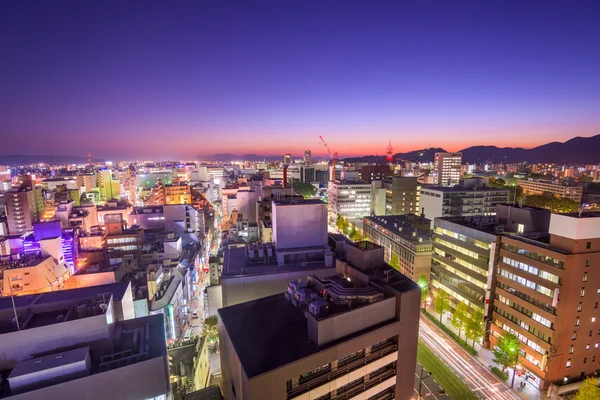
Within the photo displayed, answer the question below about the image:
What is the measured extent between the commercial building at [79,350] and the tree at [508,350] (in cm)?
3742

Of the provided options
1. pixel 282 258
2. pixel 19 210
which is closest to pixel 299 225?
pixel 282 258

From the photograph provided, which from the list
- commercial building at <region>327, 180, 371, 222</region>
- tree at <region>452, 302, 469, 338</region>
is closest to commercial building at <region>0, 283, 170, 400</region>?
tree at <region>452, 302, 469, 338</region>

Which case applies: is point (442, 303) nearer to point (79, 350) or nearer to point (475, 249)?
point (475, 249)

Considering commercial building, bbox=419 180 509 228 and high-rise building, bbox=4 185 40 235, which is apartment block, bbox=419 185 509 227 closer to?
commercial building, bbox=419 180 509 228

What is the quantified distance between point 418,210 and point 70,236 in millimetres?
98617

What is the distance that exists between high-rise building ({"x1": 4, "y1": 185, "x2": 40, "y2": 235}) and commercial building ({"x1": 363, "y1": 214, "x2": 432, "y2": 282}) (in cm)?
10271

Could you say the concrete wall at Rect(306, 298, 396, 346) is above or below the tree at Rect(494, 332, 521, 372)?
above

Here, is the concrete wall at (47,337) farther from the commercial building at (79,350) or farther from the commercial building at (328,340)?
the commercial building at (328,340)

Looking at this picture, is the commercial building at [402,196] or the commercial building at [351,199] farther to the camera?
the commercial building at [351,199]

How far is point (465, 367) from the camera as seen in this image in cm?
3734

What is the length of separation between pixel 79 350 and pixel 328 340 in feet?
44.2

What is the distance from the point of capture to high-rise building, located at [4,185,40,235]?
8894 cm

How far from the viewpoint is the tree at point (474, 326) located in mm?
39281

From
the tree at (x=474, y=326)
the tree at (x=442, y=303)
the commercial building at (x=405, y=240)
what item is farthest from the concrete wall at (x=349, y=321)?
the commercial building at (x=405, y=240)
